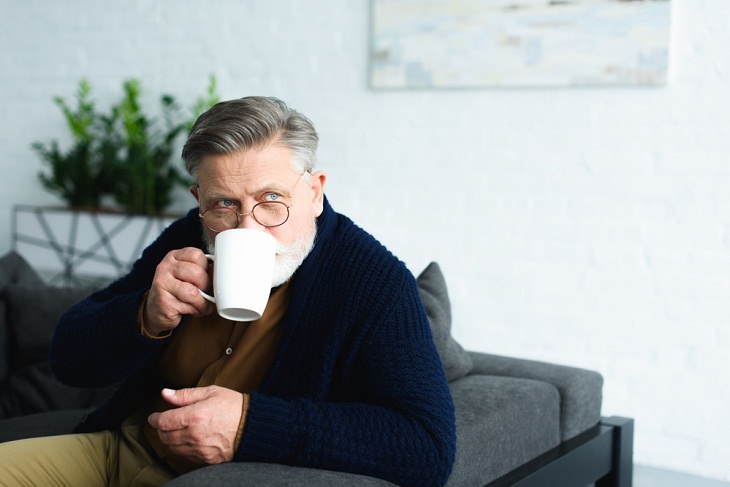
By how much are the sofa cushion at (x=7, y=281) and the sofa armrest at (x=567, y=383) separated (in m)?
1.31

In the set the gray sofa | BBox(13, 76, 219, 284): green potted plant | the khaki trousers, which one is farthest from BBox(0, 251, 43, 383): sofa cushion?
BBox(13, 76, 219, 284): green potted plant

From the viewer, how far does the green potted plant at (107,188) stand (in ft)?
13.1

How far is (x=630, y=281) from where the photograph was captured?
317 cm

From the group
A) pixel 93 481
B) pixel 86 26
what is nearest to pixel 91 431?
pixel 93 481

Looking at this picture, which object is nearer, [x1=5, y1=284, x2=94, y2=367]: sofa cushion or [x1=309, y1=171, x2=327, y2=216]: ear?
[x1=309, y1=171, x2=327, y2=216]: ear

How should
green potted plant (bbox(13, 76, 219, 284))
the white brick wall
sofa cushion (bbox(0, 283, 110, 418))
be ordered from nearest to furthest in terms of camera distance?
sofa cushion (bbox(0, 283, 110, 418))
the white brick wall
green potted plant (bbox(13, 76, 219, 284))

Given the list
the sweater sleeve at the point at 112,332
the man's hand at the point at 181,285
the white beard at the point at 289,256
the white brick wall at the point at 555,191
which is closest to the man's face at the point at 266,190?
Result: the white beard at the point at 289,256

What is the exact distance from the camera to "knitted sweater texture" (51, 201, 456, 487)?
1396 mm

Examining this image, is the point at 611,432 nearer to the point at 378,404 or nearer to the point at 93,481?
the point at 378,404

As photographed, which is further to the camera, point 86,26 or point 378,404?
point 86,26

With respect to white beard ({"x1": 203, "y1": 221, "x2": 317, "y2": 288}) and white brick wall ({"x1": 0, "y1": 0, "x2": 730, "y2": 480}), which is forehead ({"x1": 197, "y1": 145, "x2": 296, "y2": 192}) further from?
white brick wall ({"x1": 0, "y1": 0, "x2": 730, "y2": 480})

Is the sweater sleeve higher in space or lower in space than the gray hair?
lower

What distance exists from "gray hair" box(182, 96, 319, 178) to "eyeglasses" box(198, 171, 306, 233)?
0.27 ft

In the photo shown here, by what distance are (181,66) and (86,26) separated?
1.98 feet
